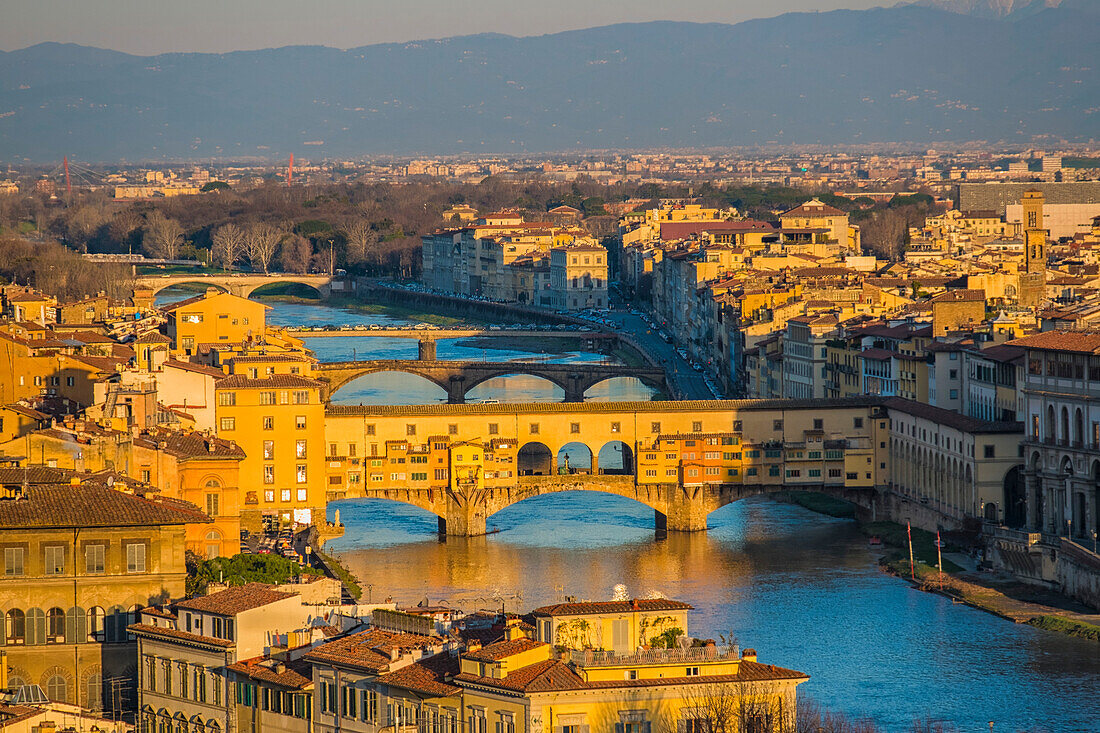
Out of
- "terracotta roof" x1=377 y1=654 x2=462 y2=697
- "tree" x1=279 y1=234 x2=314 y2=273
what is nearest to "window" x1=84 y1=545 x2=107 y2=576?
"terracotta roof" x1=377 y1=654 x2=462 y2=697

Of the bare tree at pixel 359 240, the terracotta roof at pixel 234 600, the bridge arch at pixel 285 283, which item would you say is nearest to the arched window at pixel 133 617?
the terracotta roof at pixel 234 600

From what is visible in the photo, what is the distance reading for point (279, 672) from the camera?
21469 millimetres

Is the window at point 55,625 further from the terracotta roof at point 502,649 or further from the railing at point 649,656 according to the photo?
the railing at point 649,656

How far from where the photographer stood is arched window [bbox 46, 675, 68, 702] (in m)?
24.5

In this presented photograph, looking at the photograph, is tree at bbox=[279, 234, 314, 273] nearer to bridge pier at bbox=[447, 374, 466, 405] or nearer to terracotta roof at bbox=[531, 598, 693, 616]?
bridge pier at bbox=[447, 374, 466, 405]

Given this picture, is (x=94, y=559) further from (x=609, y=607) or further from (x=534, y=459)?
(x=534, y=459)

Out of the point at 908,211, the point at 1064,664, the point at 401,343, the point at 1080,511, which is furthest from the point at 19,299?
the point at 908,211

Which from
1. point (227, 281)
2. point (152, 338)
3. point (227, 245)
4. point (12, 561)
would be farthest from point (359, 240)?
point (12, 561)

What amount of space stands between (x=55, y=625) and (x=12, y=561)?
818mm

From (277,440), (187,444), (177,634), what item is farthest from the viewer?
(277,440)

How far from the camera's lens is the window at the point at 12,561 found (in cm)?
2498

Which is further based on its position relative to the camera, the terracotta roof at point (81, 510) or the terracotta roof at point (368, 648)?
the terracotta roof at point (81, 510)

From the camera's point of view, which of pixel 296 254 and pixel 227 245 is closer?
pixel 296 254

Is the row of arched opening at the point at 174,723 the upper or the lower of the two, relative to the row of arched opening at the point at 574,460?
lower
